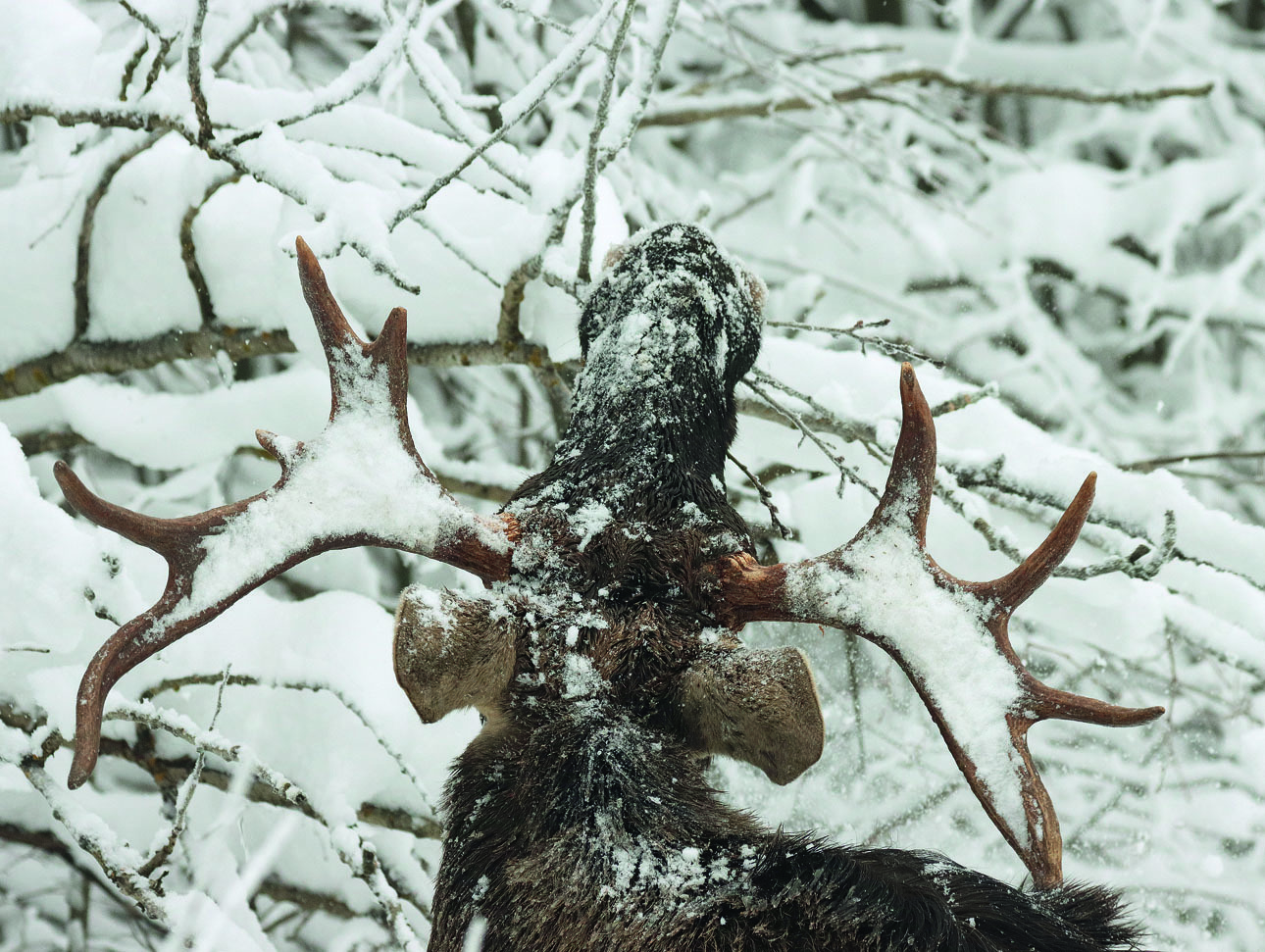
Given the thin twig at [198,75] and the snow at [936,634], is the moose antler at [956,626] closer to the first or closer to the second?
the snow at [936,634]

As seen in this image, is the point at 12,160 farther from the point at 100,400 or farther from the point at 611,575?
the point at 611,575

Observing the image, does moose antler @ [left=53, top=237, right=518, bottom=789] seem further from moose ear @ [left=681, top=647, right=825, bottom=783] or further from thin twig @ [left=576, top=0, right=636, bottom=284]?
thin twig @ [left=576, top=0, right=636, bottom=284]

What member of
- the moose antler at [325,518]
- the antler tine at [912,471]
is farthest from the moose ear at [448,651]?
the antler tine at [912,471]

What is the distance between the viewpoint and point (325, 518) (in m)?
1.90

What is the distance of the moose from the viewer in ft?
5.19

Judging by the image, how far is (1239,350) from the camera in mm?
7758

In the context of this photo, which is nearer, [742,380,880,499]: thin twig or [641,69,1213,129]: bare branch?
[742,380,880,499]: thin twig

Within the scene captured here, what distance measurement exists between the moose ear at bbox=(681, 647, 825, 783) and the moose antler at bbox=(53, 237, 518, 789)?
407 millimetres

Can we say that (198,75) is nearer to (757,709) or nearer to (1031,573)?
(757,709)

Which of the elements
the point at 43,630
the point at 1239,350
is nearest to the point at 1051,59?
the point at 1239,350

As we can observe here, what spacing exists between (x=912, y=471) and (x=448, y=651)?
0.82 m

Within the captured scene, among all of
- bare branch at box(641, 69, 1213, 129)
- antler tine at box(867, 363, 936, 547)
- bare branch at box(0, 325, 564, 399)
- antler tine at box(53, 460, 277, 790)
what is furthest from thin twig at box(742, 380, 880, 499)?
bare branch at box(641, 69, 1213, 129)

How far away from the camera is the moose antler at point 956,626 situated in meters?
1.78

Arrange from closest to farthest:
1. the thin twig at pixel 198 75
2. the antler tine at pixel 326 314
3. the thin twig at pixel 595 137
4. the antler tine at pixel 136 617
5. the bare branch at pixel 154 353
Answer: the antler tine at pixel 136 617
the antler tine at pixel 326 314
the thin twig at pixel 595 137
the thin twig at pixel 198 75
the bare branch at pixel 154 353
